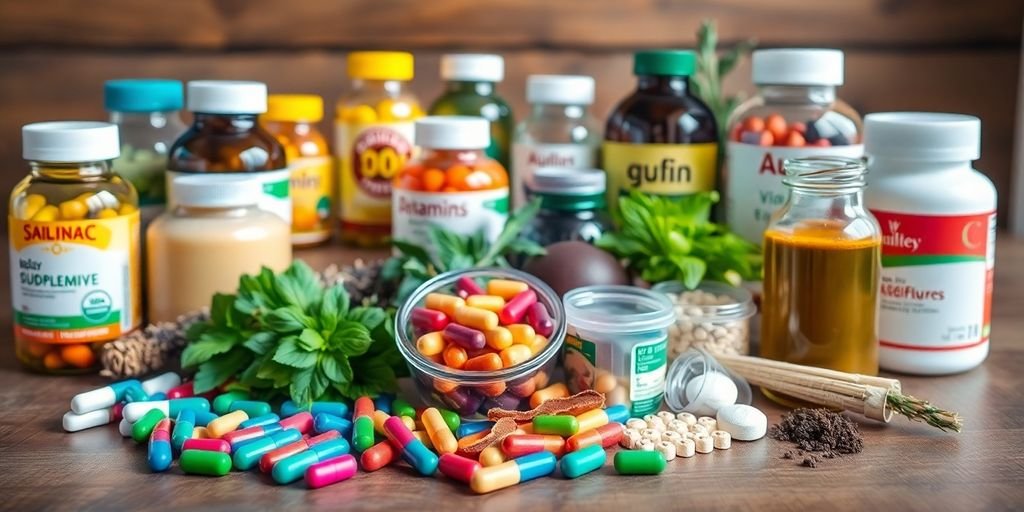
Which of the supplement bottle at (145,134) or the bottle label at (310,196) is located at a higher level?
the supplement bottle at (145,134)

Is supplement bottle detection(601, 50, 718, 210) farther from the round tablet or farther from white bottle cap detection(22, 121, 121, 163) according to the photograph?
white bottle cap detection(22, 121, 121, 163)

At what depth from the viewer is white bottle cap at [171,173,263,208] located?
1.17 metres

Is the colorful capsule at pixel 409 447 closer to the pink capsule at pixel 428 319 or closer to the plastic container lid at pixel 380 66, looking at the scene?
the pink capsule at pixel 428 319

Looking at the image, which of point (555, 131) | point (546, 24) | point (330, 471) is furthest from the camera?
point (546, 24)

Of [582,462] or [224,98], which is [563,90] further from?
[582,462]

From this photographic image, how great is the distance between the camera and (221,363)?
1.07 m

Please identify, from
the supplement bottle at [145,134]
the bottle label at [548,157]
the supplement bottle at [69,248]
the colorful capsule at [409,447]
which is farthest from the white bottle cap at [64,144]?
the bottle label at [548,157]

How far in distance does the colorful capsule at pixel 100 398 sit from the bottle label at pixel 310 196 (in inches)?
19.7

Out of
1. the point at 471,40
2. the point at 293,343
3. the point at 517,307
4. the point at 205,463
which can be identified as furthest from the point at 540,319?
the point at 471,40

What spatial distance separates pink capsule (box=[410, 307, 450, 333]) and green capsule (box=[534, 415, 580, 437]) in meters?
0.15

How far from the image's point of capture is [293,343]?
1.03m

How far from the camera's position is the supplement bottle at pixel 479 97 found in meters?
1.50

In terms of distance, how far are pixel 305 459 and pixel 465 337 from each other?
7.6 inches

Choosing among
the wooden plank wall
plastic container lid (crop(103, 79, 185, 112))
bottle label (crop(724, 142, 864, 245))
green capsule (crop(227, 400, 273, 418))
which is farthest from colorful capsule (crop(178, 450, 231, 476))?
the wooden plank wall
